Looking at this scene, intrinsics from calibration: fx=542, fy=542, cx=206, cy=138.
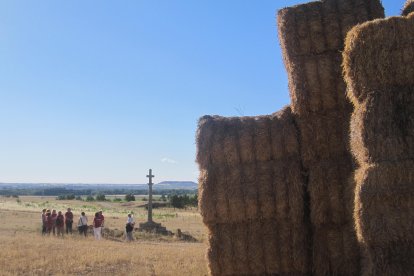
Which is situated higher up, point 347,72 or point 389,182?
point 347,72

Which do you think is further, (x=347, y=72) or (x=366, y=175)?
(x=347, y=72)

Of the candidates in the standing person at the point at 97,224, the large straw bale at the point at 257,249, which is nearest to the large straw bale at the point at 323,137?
the large straw bale at the point at 257,249

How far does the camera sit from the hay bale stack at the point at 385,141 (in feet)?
23.0

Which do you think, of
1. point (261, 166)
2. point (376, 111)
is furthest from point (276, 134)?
point (376, 111)

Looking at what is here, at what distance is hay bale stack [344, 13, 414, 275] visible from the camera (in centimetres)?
701

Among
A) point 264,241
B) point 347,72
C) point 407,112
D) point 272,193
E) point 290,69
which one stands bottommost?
point 264,241

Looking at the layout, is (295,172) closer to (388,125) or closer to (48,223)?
(388,125)

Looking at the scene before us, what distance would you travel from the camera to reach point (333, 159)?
9.46m

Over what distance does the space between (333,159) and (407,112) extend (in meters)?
2.42

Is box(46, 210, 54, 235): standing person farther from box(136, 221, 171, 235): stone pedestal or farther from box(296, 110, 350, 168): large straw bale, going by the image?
box(296, 110, 350, 168): large straw bale

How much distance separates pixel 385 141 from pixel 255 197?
3.10 m

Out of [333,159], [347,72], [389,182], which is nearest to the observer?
[389,182]

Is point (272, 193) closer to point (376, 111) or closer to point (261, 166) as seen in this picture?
point (261, 166)

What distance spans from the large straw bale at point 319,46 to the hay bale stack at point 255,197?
68cm
